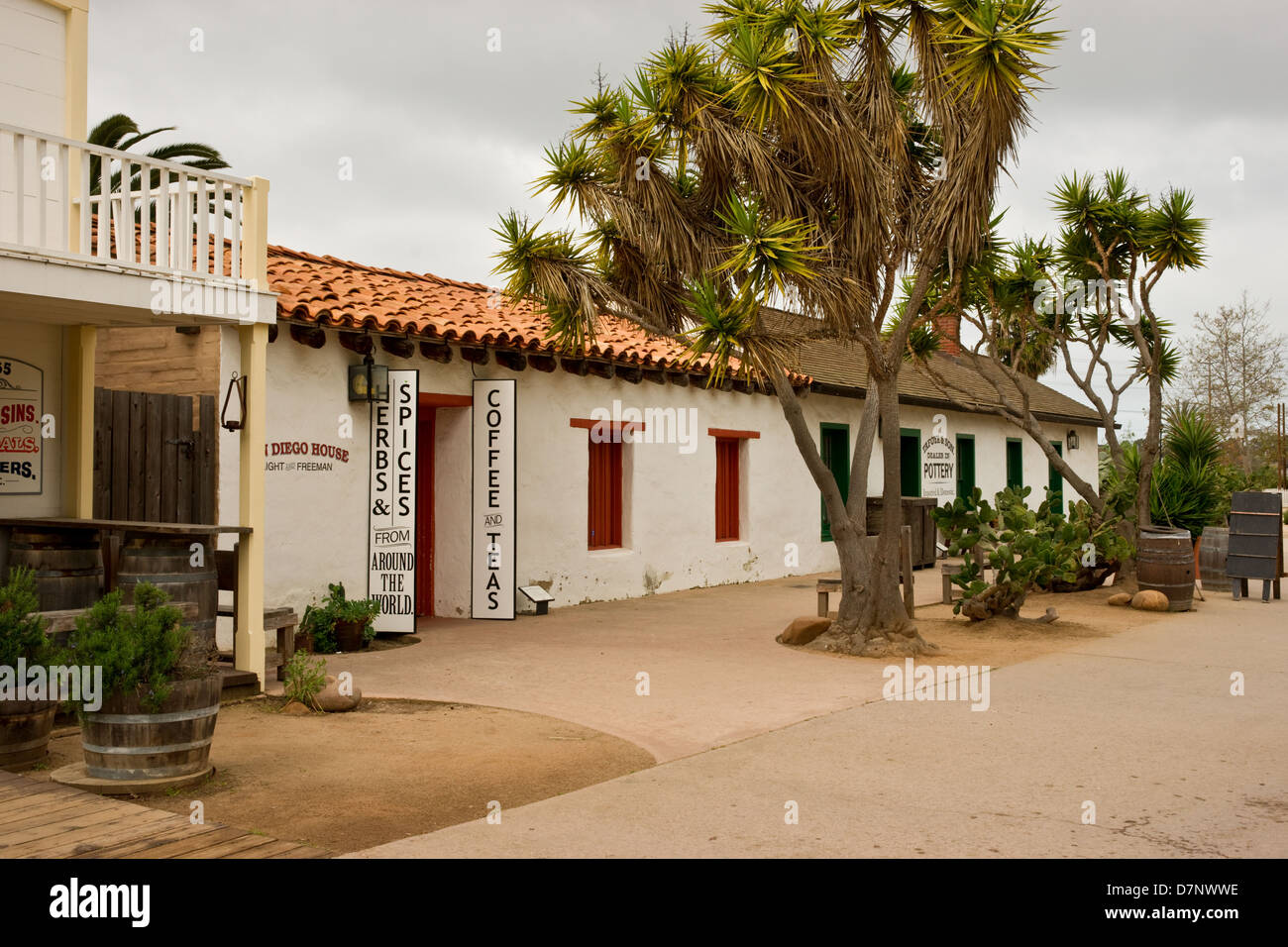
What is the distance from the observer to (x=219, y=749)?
6.40 metres

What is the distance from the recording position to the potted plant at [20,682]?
5734mm

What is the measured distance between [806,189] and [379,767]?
6311mm

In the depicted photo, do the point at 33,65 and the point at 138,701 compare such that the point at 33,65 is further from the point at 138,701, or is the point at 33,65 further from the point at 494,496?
the point at 494,496

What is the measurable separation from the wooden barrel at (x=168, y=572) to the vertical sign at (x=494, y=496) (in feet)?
15.5

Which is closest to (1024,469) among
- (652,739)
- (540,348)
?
(540,348)

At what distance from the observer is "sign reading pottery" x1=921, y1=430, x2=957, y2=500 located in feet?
67.8

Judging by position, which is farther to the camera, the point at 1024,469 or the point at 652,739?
the point at 1024,469

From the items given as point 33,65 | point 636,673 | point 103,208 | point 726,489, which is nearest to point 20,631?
point 103,208

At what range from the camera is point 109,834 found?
4.37 metres

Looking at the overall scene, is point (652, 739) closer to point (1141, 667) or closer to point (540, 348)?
point (1141, 667)

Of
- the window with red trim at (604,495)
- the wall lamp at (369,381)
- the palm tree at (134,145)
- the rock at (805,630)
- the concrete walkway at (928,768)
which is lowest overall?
the concrete walkway at (928,768)

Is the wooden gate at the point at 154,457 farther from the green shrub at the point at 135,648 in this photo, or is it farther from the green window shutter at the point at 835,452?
the green window shutter at the point at 835,452

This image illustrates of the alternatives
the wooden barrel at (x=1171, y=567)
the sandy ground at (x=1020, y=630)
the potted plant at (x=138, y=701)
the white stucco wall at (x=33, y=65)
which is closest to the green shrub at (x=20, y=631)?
the potted plant at (x=138, y=701)
